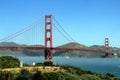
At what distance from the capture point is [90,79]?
23.8 metres

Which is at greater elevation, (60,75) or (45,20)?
(45,20)

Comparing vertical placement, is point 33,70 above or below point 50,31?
below

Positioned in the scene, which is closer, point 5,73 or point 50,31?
point 5,73

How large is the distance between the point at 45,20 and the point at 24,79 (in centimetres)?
6949

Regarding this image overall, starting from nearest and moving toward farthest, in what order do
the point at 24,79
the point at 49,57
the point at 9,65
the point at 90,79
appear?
the point at 24,79 < the point at 90,79 < the point at 9,65 < the point at 49,57

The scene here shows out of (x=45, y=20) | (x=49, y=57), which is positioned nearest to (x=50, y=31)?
(x=45, y=20)

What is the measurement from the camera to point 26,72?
22.9 m

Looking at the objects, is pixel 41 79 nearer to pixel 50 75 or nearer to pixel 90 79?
pixel 50 75

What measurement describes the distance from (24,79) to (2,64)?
25.2ft

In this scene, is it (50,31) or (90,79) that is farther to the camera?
(50,31)

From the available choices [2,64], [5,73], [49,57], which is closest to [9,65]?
[2,64]

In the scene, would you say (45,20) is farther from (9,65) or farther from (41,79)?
(41,79)

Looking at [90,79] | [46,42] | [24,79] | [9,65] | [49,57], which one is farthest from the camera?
[46,42]

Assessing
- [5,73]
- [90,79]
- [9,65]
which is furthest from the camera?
[9,65]
